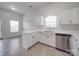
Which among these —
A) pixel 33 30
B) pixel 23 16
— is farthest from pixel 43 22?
pixel 23 16

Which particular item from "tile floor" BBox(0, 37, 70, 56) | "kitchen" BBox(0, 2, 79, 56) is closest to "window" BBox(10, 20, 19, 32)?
"kitchen" BBox(0, 2, 79, 56)

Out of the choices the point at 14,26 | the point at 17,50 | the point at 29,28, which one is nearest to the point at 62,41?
the point at 29,28

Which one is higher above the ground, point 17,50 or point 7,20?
point 7,20

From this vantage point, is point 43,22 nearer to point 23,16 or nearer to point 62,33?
point 23,16

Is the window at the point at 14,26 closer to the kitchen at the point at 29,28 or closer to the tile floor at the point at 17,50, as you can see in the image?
the kitchen at the point at 29,28

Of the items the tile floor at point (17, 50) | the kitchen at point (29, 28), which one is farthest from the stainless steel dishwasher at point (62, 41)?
the tile floor at point (17, 50)

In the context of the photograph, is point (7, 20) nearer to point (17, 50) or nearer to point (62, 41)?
point (17, 50)

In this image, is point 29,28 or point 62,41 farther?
point 62,41

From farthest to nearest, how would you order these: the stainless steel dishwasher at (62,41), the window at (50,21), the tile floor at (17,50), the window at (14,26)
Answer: the stainless steel dishwasher at (62,41) < the window at (50,21) < the window at (14,26) < the tile floor at (17,50)

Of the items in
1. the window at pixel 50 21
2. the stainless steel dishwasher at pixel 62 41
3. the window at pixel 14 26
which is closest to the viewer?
the window at pixel 14 26

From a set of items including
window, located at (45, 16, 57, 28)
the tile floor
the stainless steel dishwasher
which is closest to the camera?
the tile floor

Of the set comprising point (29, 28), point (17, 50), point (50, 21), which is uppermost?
point (50, 21)

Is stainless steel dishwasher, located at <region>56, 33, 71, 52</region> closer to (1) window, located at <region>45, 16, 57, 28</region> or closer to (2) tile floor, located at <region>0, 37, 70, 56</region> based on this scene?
(1) window, located at <region>45, 16, 57, 28</region>

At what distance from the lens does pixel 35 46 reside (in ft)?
7.60
